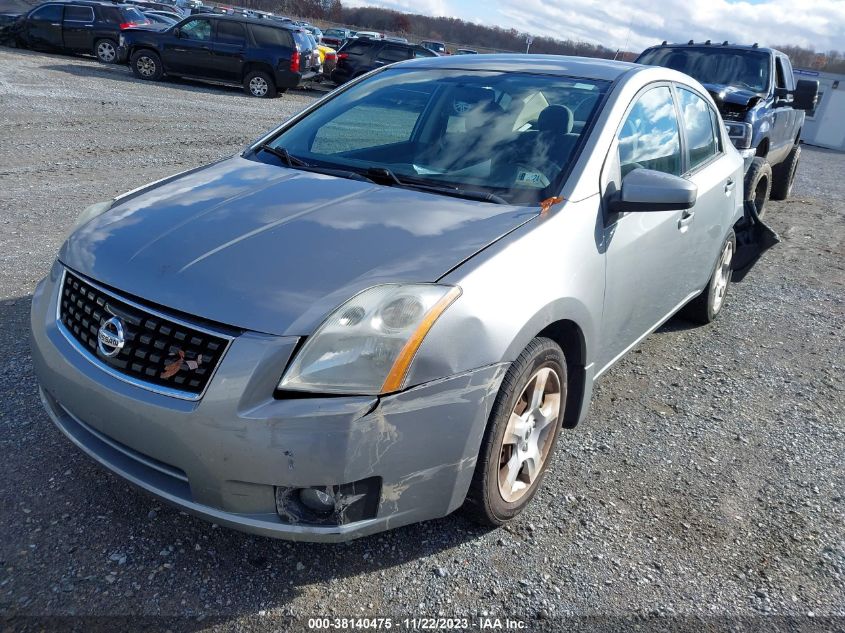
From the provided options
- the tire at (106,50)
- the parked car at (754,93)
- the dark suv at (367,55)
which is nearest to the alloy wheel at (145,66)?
the tire at (106,50)

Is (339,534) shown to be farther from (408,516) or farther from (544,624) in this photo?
(544,624)

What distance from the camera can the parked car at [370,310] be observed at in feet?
6.77

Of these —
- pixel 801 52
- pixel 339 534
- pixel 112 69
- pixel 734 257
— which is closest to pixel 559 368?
pixel 339 534

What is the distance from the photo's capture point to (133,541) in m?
A: 2.48

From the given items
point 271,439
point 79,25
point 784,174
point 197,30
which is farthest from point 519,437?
point 79,25

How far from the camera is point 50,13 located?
19.6 metres

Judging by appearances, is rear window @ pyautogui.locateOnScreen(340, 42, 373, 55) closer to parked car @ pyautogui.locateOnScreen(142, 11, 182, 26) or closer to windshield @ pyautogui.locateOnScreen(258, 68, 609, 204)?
parked car @ pyautogui.locateOnScreen(142, 11, 182, 26)

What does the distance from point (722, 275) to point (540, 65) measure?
2.31m

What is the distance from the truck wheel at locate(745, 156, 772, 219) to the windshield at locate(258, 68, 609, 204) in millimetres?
4183

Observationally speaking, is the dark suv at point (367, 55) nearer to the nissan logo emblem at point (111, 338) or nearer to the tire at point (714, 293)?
the tire at point (714, 293)

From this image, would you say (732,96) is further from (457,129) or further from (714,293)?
(457,129)

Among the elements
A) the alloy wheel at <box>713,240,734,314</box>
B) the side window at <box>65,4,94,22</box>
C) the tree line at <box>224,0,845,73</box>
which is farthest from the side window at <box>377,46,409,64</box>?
the tree line at <box>224,0,845,73</box>

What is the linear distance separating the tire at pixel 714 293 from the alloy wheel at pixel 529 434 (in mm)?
2387

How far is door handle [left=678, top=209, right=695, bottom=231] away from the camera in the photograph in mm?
3648
